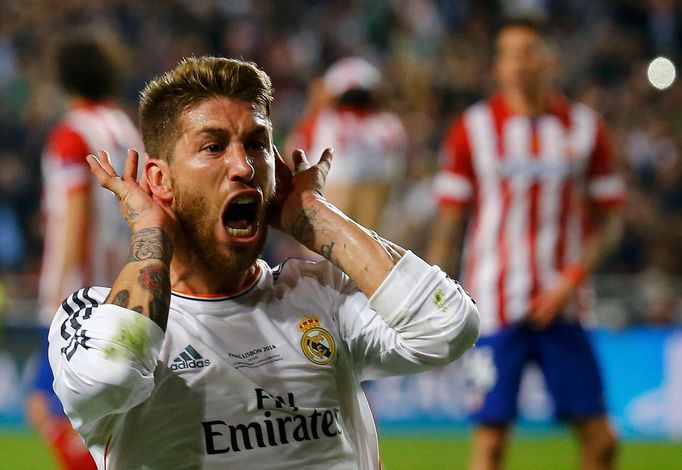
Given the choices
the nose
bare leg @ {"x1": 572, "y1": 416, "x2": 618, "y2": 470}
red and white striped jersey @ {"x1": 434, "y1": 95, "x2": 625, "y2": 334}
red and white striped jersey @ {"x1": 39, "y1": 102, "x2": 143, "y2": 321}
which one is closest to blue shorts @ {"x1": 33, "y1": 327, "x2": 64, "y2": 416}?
red and white striped jersey @ {"x1": 39, "y1": 102, "x2": 143, "y2": 321}

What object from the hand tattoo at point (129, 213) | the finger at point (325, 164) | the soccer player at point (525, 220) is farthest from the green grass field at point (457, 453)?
the hand tattoo at point (129, 213)

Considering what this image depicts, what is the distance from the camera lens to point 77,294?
116 inches

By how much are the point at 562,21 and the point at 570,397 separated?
11927 millimetres

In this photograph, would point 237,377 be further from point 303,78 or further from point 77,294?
point 303,78

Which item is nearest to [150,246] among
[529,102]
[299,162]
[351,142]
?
[299,162]

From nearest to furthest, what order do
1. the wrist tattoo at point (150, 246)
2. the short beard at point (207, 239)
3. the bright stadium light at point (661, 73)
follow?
the wrist tattoo at point (150, 246) → the short beard at point (207, 239) → the bright stadium light at point (661, 73)

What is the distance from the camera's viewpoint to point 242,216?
3.04 meters

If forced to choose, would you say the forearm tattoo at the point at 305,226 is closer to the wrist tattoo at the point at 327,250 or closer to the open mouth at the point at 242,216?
the wrist tattoo at the point at 327,250

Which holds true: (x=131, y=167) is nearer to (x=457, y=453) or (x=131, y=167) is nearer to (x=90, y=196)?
(x=90, y=196)

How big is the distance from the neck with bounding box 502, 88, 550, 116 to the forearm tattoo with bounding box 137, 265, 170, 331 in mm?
3732

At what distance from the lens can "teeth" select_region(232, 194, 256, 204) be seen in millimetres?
2945

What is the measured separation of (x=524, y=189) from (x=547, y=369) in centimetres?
95

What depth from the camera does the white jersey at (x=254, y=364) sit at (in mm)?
2713

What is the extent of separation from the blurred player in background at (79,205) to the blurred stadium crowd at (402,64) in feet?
23.4
